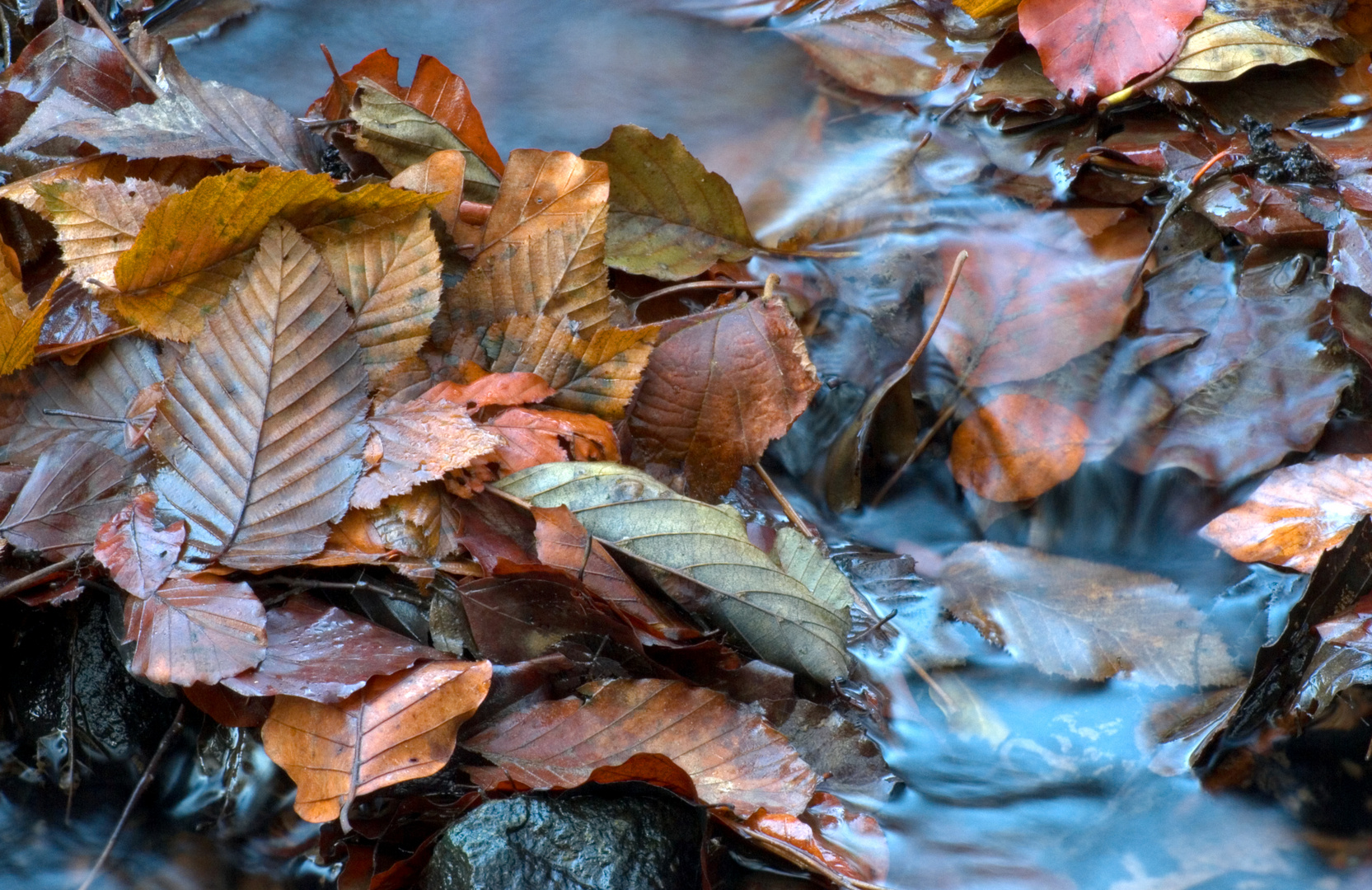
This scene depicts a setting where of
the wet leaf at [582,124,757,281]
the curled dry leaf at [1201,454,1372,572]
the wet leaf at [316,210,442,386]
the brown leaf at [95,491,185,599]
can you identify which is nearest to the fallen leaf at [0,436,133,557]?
the brown leaf at [95,491,185,599]

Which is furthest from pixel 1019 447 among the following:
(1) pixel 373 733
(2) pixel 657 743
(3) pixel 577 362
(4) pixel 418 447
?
(1) pixel 373 733

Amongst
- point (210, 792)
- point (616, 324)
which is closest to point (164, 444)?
point (210, 792)

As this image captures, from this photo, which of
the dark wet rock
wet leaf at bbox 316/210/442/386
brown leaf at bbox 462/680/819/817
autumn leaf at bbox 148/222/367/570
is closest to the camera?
the dark wet rock

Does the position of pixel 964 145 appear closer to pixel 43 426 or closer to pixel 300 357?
pixel 300 357

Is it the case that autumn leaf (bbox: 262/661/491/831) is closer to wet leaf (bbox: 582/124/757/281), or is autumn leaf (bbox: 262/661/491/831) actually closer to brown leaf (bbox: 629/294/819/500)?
brown leaf (bbox: 629/294/819/500)

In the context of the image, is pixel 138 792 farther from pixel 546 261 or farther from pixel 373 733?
pixel 546 261

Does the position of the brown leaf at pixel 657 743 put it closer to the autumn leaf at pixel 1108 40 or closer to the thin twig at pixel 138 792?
the thin twig at pixel 138 792
